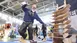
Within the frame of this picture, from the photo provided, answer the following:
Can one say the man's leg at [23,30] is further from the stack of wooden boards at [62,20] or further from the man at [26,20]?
the stack of wooden boards at [62,20]

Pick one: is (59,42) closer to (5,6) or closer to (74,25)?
(74,25)

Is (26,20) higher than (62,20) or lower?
higher

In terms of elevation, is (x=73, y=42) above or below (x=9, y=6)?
below

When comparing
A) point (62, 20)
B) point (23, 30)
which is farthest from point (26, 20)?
point (62, 20)

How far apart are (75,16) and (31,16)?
0.75m

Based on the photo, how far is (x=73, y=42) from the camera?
1312mm

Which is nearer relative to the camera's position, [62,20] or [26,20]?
[62,20]

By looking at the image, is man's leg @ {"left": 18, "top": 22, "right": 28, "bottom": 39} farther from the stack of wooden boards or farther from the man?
the stack of wooden boards

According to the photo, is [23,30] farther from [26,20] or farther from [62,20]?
[62,20]

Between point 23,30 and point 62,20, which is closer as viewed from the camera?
point 62,20

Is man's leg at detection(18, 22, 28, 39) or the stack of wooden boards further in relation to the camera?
man's leg at detection(18, 22, 28, 39)

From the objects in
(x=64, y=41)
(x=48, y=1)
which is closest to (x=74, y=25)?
(x=64, y=41)

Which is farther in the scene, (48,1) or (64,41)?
(48,1)

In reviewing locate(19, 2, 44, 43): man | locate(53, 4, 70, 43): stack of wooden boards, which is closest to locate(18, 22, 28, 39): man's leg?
locate(19, 2, 44, 43): man
